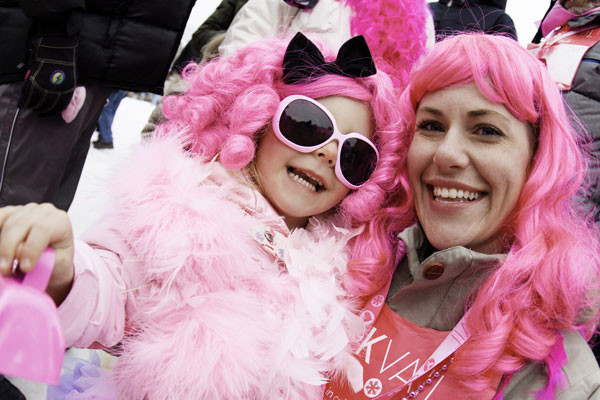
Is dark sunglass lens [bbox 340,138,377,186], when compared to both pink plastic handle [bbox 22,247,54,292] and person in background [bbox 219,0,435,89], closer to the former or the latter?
person in background [bbox 219,0,435,89]

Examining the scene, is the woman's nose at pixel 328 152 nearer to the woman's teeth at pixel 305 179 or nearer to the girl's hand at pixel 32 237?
the woman's teeth at pixel 305 179

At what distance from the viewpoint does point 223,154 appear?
4.69 feet

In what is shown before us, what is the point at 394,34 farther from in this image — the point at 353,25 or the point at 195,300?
the point at 195,300

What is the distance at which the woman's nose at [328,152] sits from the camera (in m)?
1.40

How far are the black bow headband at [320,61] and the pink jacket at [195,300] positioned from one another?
1.60ft

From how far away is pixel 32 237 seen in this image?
0.75 meters

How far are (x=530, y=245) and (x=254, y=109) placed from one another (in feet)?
3.01

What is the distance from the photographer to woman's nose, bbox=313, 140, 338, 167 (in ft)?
4.59

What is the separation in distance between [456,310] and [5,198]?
6.25ft

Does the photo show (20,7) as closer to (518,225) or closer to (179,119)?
(179,119)

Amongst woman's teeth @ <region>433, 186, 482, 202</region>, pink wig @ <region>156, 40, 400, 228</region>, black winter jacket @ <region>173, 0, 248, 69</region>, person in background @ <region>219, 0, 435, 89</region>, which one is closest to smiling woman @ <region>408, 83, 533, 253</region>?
woman's teeth @ <region>433, 186, 482, 202</region>

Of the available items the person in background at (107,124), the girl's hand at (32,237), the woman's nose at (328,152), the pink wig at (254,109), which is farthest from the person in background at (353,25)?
the person in background at (107,124)

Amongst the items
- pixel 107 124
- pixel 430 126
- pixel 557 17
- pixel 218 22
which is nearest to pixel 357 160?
pixel 430 126

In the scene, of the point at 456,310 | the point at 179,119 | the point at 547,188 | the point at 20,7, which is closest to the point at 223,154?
the point at 179,119
